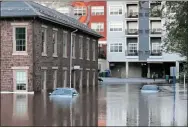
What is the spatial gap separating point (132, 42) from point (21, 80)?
4662 centimetres

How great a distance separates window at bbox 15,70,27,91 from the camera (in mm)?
36719

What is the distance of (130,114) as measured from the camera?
2245 centimetres

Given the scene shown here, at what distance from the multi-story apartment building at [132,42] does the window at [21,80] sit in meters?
44.0

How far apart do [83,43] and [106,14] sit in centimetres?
3215

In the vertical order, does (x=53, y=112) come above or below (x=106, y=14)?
below

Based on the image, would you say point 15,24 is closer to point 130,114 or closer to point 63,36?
point 63,36

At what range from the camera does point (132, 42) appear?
268ft

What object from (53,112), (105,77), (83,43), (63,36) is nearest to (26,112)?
(53,112)

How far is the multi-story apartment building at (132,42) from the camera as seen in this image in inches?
3115

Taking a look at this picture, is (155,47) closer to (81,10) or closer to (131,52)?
(131,52)

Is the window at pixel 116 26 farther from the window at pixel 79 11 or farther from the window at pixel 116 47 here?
the window at pixel 79 11

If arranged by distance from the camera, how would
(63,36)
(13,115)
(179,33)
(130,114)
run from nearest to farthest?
(13,115) → (130,114) → (179,33) → (63,36)

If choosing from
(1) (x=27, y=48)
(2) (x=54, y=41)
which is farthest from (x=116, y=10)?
(1) (x=27, y=48)

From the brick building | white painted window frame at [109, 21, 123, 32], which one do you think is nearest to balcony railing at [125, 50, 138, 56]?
white painted window frame at [109, 21, 123, 32]
